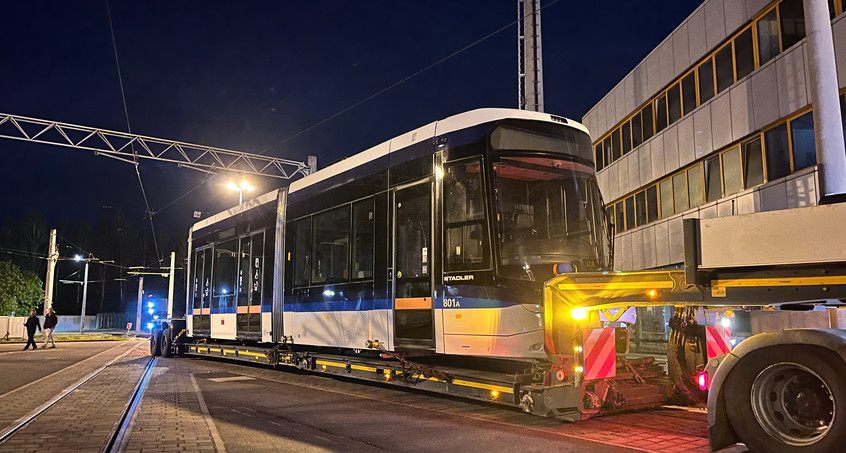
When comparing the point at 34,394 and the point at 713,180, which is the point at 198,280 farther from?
the point at 713,180

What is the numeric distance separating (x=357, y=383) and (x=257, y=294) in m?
3.22

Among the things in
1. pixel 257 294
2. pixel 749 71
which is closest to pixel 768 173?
pixel 749 71

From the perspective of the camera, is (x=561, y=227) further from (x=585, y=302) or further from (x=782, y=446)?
(x=782, y=446)

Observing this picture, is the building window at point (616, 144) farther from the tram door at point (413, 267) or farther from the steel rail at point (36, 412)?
the steel rail at point (36, 412)

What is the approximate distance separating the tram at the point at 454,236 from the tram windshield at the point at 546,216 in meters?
0.02

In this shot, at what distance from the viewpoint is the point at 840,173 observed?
10.9 m

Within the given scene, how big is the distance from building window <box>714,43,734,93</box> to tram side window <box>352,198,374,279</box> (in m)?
11.9

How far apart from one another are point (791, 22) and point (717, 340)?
1098 centimetres

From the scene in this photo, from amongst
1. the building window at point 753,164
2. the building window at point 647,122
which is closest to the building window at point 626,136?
the building window at point 647,122

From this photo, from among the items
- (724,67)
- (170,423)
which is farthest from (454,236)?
(724,67)

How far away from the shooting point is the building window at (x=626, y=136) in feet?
78.5

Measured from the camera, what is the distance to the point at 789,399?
476cm

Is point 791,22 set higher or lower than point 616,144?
higher

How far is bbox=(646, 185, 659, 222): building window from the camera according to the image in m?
22.0
